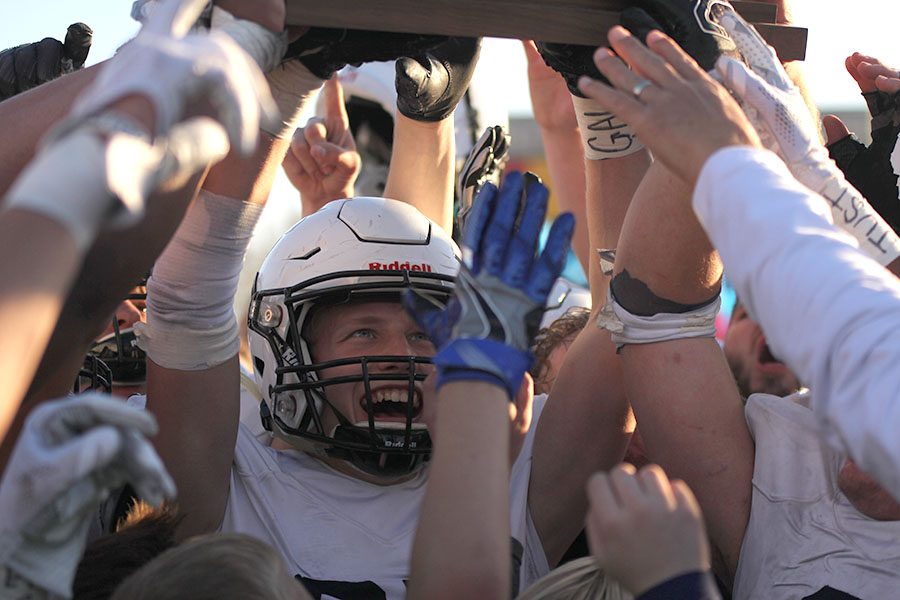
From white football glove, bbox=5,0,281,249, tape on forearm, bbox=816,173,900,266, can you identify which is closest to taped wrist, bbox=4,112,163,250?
white football glove, bbox=5,0,281,249

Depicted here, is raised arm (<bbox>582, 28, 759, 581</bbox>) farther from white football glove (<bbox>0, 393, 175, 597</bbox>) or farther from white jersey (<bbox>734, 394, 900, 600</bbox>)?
white football glove (<bbox>0, 393, 175, 597</bbox>)

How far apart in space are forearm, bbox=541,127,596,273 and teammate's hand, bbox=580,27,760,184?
5.33 ft

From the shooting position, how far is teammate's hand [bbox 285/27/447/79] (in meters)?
1.97

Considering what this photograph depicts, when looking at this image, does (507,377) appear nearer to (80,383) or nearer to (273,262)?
(273,262)

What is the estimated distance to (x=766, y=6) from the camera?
2281 mm

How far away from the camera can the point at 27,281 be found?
1402 mm

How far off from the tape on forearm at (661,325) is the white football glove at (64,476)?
1.04 metres

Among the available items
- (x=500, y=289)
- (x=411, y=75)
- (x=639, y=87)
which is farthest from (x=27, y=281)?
(x=411, y=75)

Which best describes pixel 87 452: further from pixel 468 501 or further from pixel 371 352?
pixel 371 352

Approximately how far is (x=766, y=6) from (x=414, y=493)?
1207mm

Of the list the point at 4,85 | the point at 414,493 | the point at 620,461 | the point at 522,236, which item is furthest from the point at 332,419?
the point at 4,85

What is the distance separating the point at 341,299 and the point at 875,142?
1318mm

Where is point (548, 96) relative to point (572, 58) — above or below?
below

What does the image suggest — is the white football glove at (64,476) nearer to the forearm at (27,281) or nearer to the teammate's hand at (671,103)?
the forearm at (27,281)
